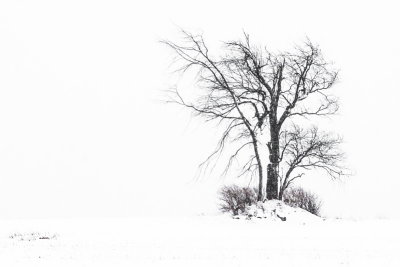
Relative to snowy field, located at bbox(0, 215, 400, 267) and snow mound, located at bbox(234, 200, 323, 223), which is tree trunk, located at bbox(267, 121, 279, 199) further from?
snowy field, located at bbox(0, 215, 400, 267)

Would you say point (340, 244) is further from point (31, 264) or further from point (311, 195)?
point (311, 195)

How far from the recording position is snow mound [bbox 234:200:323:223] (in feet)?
84.7

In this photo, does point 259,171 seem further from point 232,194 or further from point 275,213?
point 232,194

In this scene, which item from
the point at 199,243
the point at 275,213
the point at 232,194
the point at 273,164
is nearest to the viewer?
the point at 199,243

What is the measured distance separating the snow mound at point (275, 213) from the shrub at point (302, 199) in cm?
2170

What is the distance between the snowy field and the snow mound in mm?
531

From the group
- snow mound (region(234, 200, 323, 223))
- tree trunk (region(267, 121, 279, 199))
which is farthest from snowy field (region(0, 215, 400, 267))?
tree trunk (region(267, 121, 279, 199))

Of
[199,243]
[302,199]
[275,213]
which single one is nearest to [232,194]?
[302,199]

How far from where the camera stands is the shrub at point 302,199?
4925 cm

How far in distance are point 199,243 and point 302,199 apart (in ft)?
110

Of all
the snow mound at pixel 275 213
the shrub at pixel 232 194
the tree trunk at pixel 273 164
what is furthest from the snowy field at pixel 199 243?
the shrub at pixel 232 194

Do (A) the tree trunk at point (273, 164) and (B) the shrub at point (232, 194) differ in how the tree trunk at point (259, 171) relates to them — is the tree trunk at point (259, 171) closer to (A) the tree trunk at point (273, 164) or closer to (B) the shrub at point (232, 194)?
(A) the tree trunk at point (273, 164)

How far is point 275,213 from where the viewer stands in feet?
85.8

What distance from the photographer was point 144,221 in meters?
26.8
